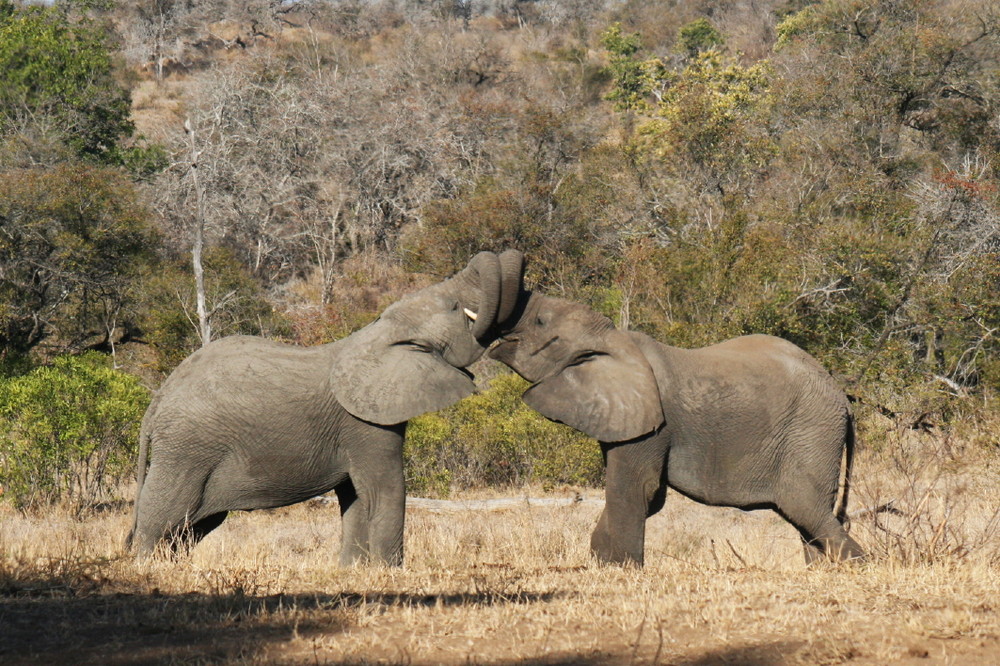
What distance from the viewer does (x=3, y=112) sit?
104ft

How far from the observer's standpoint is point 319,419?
8.86m

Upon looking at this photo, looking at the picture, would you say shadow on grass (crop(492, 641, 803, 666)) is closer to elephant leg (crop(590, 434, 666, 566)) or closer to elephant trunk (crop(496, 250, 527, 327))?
elephant leg (crop(590, 434, 666, 566))

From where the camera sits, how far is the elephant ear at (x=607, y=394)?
841cm

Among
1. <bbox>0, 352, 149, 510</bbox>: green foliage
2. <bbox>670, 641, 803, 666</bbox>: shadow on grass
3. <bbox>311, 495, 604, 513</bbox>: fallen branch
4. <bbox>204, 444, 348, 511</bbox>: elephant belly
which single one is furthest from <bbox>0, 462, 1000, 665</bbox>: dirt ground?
<bbox>311, 495, 604, 513</bbox>: fallen branch

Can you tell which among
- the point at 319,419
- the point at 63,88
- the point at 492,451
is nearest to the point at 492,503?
the point at 492,451

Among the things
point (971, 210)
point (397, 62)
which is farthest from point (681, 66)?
point (971, 210)

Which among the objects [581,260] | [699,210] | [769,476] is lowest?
[581,260]

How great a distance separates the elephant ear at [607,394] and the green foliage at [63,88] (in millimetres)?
26294

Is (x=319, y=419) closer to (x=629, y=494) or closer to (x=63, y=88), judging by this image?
(x=629, y=494)

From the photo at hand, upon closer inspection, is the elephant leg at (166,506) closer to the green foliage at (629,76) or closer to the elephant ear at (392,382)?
the elephant ear at (392,382)

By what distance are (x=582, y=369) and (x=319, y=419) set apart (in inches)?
76.5

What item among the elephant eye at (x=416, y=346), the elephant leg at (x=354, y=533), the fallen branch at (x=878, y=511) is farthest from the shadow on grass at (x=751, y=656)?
the elephant eye at (x=416, y=346)

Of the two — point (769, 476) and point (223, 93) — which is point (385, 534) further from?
point (223, 93)

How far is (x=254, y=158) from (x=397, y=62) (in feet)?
46.9
